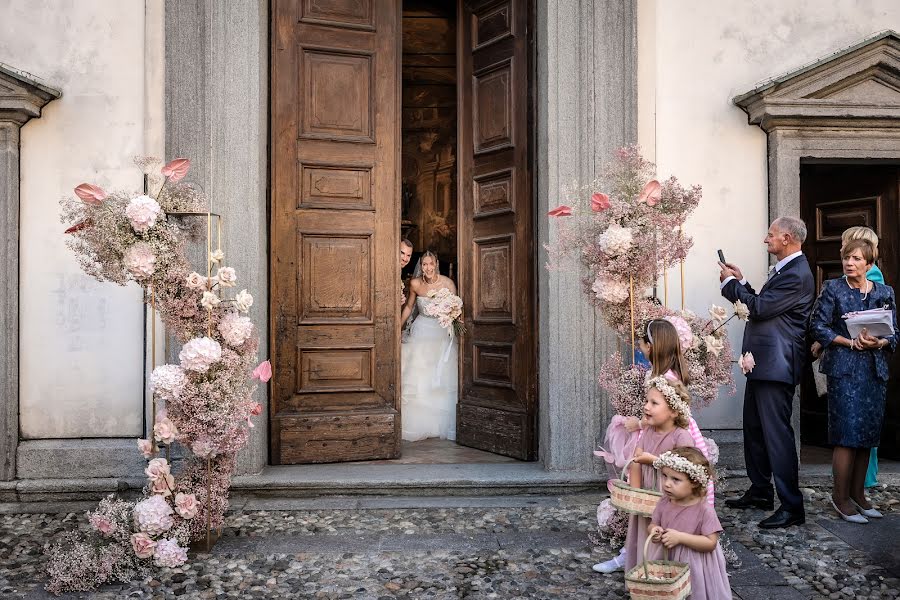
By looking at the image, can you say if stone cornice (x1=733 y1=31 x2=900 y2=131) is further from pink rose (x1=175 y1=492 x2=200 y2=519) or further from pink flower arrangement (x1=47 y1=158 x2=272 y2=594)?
pink rose (x1=175 y1=492 x2=200 y2=519)

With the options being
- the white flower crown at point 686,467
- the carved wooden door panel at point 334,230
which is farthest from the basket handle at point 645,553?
the carved wooden door panel at point 334,230

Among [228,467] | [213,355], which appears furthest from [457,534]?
[213,355]

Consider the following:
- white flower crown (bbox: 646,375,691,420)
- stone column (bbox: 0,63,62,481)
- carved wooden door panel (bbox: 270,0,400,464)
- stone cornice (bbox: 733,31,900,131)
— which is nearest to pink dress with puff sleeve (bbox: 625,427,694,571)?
white flower crown (bbox: 646,375,691,420)

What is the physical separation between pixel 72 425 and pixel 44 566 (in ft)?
5.97

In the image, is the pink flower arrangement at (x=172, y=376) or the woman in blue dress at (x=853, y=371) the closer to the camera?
the pink flower arrangement at (x=172, y=376)

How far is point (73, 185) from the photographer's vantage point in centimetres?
591

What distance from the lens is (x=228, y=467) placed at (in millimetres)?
4707

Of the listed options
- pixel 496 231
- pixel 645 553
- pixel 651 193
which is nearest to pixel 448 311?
pixel 496 231

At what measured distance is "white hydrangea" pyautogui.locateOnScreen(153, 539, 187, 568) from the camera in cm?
429

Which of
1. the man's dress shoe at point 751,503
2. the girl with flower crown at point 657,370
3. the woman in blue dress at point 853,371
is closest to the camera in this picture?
the girl with flower crown at point 657,370

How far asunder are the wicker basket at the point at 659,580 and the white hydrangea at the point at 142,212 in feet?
9.96

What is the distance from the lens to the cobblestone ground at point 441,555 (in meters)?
4.02

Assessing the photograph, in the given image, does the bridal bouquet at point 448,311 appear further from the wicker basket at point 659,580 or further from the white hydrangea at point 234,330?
the wicker basket at point 659,580

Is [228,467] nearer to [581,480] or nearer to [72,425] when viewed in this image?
[72,425]
